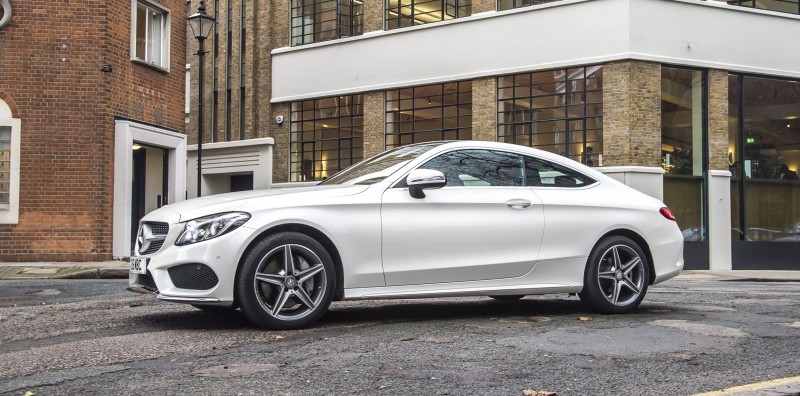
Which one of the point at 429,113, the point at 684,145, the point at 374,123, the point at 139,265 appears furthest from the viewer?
the point at 374,123

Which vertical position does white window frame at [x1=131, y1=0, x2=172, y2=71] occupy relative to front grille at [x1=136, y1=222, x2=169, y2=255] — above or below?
above

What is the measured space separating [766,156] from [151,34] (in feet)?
51.7

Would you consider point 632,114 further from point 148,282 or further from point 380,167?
point 148,282

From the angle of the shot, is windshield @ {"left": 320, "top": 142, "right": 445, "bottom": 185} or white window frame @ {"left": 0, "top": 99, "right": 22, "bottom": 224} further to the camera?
white window frame @ {"left": 0, "top": 99, "right": 22, "bottom": 224}

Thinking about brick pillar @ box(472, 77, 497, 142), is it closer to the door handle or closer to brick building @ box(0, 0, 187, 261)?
brick building @ box(0, 0, 187, 261)

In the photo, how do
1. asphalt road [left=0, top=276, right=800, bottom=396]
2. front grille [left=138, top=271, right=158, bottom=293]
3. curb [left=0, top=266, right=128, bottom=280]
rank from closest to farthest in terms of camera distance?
asphalt road [left=0, top=276, right=800, bottom=396]
front grille [left=138, top=271, right=158, bottom=293]
curb [left=0, top=266, right=128, bottom=280]

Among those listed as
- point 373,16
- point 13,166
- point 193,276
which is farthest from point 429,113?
point 193,276

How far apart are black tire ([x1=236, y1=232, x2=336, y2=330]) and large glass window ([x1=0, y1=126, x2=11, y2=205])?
12331 millimetres

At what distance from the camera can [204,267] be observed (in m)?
5.80

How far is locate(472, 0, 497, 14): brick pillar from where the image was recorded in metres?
22.2

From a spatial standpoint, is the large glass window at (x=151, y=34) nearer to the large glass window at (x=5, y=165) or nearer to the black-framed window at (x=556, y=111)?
the large glass window at (x=5, y=165)

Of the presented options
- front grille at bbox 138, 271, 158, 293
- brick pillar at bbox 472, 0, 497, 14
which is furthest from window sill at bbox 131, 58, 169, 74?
front grille at bbox 138, 271, 158, 293

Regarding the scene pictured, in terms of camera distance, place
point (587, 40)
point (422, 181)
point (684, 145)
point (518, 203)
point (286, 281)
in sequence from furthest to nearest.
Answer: point (684, 145), point (587, 40), point (518, 203), point (422, 181), point (286, 281)

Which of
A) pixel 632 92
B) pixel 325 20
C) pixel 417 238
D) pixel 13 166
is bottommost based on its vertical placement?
pixel 417 238
